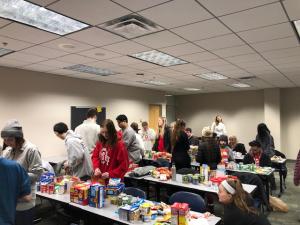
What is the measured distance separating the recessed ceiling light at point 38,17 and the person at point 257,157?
3762mm

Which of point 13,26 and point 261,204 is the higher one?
point 13,26

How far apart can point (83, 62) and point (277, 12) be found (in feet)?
10.9

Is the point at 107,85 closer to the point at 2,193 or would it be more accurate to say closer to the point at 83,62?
the point at 83,62

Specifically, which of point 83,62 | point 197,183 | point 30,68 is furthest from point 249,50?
point 30,68

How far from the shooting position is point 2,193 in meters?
1.67

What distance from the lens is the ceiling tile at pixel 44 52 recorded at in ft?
12.5

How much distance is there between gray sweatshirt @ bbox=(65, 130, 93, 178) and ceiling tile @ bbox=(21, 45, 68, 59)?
4.91 ft

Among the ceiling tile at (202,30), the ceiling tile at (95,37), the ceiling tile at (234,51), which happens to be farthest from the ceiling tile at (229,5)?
the ceiling tile at (234,51)

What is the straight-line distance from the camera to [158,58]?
4594mm

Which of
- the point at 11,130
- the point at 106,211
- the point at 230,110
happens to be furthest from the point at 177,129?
the point at 230,110

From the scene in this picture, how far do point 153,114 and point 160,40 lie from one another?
6.12 meters

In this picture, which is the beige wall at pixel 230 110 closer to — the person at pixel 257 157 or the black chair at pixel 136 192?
the person at pixel 257 157

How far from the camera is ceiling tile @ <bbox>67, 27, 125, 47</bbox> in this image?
10.1 ft

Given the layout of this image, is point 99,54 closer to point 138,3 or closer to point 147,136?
point 138,3
